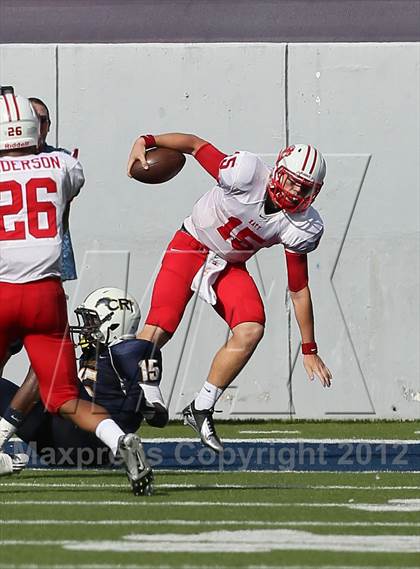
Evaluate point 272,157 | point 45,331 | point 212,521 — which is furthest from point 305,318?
point 212,521

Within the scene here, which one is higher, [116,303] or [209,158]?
[209,158]

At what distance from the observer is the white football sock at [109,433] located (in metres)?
5.99

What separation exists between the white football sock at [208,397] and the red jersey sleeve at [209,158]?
1.10 meters

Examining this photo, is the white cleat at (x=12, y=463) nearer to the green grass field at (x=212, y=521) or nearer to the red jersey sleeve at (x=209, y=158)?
the green grass field at (x=212, y=521)

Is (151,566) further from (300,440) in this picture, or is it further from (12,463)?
(300,440)

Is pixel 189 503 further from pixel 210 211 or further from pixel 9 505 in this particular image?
pixel 210 211

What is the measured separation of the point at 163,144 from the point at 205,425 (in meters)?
1.46

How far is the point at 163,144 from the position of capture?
A: 26.1 ft

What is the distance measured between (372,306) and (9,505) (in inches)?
199

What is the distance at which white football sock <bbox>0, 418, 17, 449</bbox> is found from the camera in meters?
7.04

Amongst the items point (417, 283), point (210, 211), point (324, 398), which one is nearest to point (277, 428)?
A: point (324, 398)

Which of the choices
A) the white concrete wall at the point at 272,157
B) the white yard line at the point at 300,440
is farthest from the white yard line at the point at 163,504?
the white concrete wall at the point at 272,157

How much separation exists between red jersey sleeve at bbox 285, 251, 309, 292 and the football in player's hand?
0.77 metres

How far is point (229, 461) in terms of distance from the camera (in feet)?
25.4
